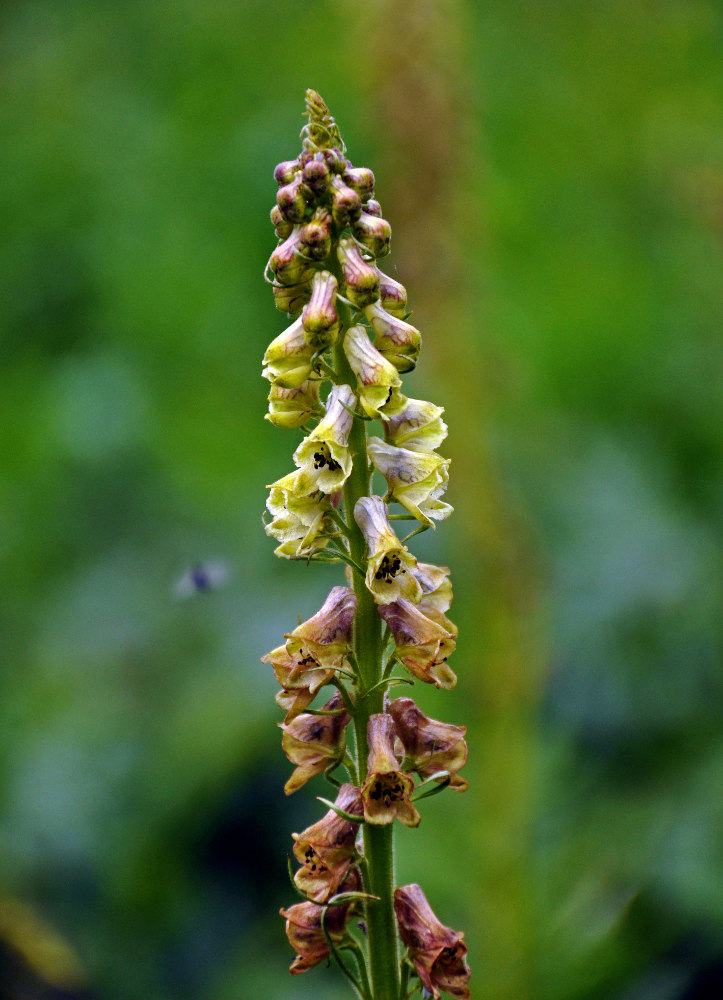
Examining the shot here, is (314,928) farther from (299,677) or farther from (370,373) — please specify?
(370,373)

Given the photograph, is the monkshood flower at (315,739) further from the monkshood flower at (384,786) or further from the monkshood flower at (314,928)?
the monkshood flower at (314,928)

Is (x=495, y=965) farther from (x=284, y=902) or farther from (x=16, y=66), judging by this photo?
(x=16, y=66)

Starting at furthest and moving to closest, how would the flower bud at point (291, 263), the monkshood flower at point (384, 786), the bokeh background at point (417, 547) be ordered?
the bokeh background at point (417, 547) → the flower bud at point (291, 263) → the monkshood flower at point (384, 786)

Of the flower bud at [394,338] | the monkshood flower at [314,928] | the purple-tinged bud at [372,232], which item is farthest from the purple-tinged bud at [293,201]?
the monkshood flower at [314,928]

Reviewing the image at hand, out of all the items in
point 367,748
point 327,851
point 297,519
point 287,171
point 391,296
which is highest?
point 287,171

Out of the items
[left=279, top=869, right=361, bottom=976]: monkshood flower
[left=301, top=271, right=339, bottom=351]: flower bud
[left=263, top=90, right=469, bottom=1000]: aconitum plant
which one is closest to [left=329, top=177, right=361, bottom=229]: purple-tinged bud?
[left=263, top=90, right=469, bottom=1000]: aconitum plant

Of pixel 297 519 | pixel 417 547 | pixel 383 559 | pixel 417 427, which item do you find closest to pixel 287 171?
Answer: pixel 417 427

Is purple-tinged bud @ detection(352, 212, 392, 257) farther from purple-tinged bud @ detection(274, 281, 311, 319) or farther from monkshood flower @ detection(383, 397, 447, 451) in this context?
monkshood flower @ detection(383, 397, 447, 451)
